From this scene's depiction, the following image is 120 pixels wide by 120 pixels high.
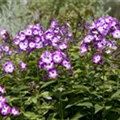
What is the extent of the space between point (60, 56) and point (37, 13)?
4.42 metres

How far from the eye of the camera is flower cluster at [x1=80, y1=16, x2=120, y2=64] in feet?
13.0

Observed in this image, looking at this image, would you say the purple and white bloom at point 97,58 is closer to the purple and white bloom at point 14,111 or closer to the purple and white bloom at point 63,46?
the purple and white bloom at point 63,46

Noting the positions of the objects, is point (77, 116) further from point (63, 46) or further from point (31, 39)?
point (31, 39)

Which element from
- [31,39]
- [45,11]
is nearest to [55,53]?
[31,39]

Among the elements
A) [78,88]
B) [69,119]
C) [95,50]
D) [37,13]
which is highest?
[37,13]

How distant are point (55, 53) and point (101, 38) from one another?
493 mm

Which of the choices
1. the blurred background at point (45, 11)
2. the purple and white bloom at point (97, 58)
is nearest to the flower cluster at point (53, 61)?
the purple and white bloom at point (97, 58)

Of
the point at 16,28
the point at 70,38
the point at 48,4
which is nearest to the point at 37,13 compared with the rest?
the point at 16,28

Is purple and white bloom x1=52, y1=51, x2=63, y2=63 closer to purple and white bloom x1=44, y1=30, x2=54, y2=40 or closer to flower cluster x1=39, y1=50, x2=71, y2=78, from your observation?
flower cluster x1=39, y1=50, x2=71, y2=78

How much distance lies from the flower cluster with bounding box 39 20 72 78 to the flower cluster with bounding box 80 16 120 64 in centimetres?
22

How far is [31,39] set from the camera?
422 centimetres

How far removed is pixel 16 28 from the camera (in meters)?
8.11

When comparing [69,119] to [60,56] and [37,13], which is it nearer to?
[60,56]

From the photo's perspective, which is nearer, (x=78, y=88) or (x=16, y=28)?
(x=78, y=88)
